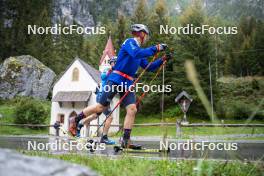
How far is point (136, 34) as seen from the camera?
18.7ft

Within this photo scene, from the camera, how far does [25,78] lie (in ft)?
101

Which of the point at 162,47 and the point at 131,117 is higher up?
the point at 162,47

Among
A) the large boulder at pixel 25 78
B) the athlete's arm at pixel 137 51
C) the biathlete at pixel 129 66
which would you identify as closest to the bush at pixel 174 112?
the large boulder at pixel 25 78

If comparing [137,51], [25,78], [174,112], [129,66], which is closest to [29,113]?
[25,78]

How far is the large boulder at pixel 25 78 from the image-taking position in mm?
27344

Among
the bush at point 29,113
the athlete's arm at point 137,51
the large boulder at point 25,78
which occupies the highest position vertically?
the large boulder at point 25,78

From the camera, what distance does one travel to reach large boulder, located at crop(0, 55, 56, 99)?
27.3 m

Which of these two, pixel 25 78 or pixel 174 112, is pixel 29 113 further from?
pixel 174 112

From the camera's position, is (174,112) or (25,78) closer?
(25,78)

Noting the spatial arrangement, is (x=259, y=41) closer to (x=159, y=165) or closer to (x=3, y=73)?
(x=3, y=73)

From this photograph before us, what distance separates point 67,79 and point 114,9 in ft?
350

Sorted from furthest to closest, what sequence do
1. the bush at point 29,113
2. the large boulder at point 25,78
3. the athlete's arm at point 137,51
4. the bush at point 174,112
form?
the bush at point 174,112, the large boulder at point 25,78, the bush at point 29,113, the athlete's arm at point 137,51

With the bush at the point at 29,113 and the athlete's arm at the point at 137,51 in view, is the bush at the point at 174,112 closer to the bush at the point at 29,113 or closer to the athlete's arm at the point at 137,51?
the bush at the point at 29,113

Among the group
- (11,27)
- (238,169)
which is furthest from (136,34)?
(11,27)
